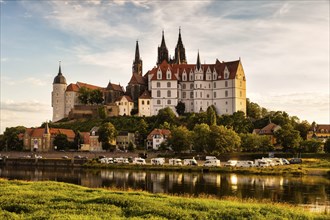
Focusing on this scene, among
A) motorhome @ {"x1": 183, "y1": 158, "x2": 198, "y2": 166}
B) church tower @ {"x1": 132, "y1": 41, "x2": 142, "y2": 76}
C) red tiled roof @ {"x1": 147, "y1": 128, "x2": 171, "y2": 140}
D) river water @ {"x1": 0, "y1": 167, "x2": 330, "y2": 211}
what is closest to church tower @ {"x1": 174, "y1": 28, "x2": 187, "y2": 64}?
church tower @ {"x1": 132, "y1": 41, "x2": 142, "y2": 76}

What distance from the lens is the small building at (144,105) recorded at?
4599 inches

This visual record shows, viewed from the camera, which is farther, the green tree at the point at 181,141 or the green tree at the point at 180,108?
the green tree at the point at 180,108

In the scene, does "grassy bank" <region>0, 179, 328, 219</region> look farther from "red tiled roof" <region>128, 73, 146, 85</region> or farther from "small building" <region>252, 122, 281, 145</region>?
"red tiled roof" <region>128, 73, 146, 85</region>

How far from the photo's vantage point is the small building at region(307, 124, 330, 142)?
325 ft

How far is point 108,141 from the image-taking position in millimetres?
95562

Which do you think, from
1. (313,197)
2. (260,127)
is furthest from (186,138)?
(313,197)

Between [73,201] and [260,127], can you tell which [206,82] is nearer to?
[260,127]

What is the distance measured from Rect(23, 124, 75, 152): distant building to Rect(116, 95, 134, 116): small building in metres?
19.6

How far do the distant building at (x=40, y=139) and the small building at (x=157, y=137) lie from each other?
2174cm

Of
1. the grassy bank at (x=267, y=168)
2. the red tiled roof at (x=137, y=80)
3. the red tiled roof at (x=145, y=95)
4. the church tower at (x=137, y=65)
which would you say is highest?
the church tower at (x=137, y=65)

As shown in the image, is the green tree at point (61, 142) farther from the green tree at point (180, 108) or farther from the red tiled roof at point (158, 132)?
the green tree at point (180, 108)

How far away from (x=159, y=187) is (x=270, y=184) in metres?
11.5

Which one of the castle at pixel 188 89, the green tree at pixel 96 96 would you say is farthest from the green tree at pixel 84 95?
the castle at pixel 188 89

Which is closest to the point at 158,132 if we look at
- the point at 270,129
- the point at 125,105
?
the point at 270,129
